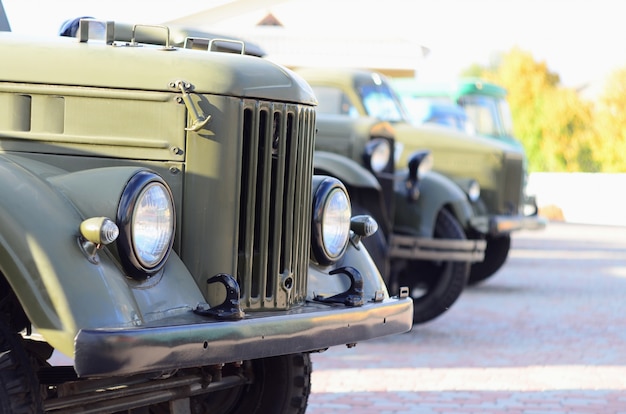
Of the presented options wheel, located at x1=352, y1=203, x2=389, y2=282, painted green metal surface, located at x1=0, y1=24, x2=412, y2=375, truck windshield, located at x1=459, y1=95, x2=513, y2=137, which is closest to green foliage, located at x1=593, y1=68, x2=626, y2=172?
truck windshield, located at x1=459, y1=95, x2=513, y2=137

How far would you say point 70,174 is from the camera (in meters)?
3.90

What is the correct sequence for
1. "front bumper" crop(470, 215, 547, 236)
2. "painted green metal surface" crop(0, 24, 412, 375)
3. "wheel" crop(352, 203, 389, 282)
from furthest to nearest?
"front bumper" crop(470, 215, 547, 236)
"wheel" crop(352, 203, 389, 282)
"painted green metal surface" crop(0, 24, 412, 375)

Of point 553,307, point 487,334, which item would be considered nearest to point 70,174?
point 487,334

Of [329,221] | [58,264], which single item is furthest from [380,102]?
[58,264]

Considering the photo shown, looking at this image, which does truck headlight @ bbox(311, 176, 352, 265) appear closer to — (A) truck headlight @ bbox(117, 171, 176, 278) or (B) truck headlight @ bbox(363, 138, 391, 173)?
(A) truck headlight @ bbox(117, 171, 176, 278)

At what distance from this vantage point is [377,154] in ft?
30.3

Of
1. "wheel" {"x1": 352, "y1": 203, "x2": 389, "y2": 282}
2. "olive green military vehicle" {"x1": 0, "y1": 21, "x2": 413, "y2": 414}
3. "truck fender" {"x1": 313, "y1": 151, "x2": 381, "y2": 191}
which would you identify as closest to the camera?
"olive green military vehicle" {"x1": 0, "y1": 21, "x2": 413, "y2": 414}

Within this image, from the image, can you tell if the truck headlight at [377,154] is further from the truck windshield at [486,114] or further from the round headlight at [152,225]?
the truck windshield at [486,114]

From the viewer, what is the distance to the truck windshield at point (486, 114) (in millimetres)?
16469

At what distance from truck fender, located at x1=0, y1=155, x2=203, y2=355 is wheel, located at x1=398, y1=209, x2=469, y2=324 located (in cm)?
576

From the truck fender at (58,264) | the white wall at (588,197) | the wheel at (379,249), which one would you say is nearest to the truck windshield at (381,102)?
the wheel at (379,249)

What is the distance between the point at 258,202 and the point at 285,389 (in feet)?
3.21

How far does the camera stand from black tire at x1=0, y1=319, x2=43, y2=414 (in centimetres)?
349

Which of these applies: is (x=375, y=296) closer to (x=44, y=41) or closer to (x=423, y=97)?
(x=44, y=41)
